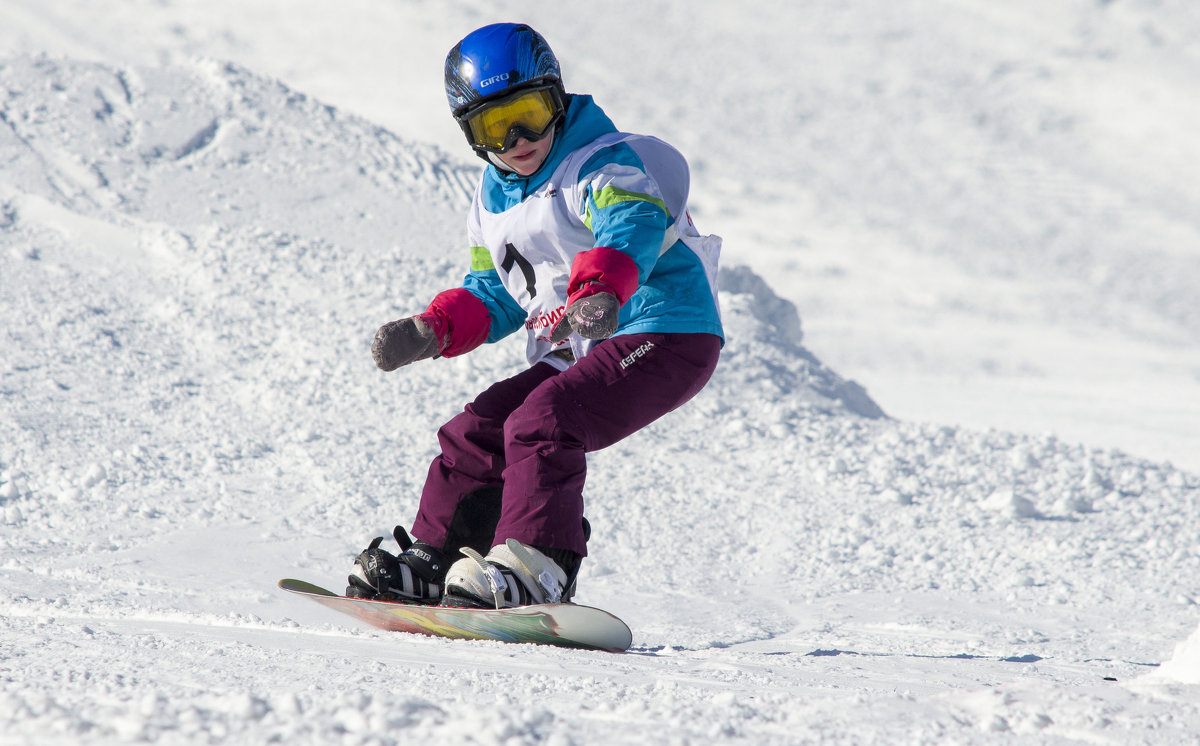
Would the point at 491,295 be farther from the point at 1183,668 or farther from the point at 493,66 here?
the point at 1183,668

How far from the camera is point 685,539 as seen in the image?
4277mm

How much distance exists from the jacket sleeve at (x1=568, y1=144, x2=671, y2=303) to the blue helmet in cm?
26

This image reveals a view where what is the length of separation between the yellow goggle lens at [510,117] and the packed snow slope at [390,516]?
1195 mm

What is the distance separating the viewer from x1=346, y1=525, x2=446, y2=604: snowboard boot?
2457 mm

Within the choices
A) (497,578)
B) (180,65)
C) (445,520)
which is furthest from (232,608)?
(180,65)

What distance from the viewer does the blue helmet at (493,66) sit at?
239 centimetres

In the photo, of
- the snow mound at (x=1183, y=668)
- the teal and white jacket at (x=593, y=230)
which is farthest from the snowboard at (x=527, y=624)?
the snow mound at (x=1183, y=668)

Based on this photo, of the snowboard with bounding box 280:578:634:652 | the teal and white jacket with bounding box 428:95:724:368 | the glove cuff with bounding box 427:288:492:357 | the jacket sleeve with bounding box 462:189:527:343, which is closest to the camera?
the snowboard with bounding box 280:578:634:652

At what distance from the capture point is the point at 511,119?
7.93ft

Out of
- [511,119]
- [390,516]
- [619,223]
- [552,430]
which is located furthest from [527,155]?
[390,516]

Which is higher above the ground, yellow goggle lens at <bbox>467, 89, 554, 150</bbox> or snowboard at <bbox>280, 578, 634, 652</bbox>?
yellow goggle lens at <bbox>467, 89, 554, 150</bbox>

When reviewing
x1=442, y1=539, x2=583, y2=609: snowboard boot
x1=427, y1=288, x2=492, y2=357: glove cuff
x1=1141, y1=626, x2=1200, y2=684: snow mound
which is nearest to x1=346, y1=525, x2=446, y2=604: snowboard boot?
x1=442, y1=539, x2=583, y2=609: snowboard boot

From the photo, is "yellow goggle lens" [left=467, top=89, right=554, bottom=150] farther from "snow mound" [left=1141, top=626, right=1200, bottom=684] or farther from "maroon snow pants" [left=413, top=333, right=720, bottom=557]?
"snow mound" [left=1141, top=626, right=1200, bottom=684]

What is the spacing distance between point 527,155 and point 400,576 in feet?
3.55
